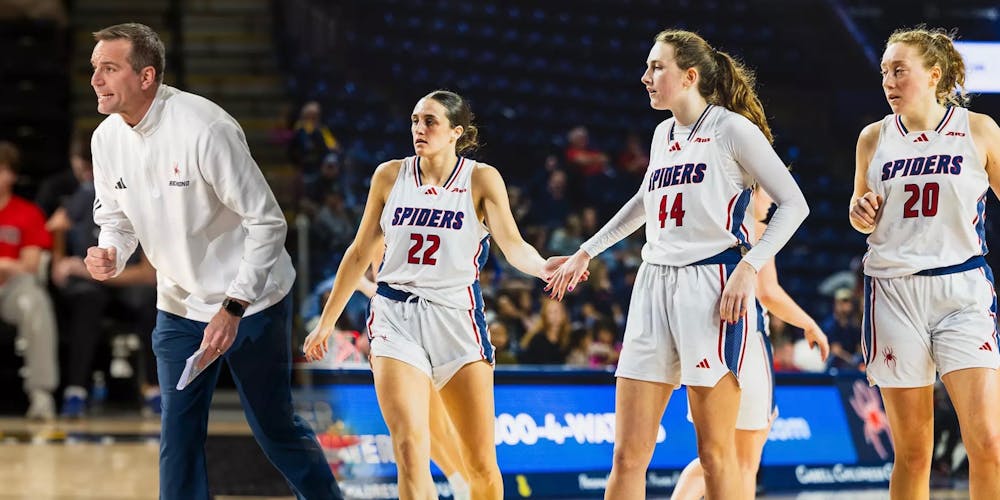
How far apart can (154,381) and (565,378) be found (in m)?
5.08

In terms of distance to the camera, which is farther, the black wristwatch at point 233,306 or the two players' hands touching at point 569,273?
the two players' hands touching at point 569,273

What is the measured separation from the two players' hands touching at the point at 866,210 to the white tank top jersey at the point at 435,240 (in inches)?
55.2

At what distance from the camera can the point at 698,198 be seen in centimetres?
438

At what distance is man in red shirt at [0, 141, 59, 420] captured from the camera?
1020cm

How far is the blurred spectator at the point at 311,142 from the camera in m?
8.27

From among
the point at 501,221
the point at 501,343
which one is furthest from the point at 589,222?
the point at 501,221

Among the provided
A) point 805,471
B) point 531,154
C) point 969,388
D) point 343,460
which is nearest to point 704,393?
point 969,388

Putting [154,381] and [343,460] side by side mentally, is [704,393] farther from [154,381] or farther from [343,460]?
[154,381]

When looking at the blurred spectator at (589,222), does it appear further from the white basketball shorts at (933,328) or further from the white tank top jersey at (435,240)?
the white basketball shorts at (933,328)

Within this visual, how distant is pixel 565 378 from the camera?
7.32 m

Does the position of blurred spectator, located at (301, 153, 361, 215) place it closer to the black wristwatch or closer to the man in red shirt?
the black wristwatch

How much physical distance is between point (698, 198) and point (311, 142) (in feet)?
15.2

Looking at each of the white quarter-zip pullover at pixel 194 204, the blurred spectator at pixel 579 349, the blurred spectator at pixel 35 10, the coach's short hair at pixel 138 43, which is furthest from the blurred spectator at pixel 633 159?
the blurred spectator at pixel 35 10

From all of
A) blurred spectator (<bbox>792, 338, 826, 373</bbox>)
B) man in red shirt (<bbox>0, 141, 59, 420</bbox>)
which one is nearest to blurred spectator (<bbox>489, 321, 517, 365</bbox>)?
blurred spectator (<bbox>792, 338, 826, 373</bbox>)
